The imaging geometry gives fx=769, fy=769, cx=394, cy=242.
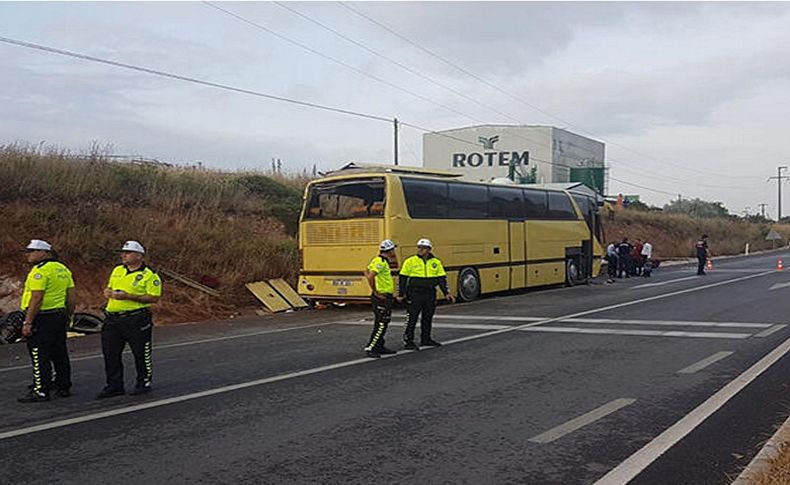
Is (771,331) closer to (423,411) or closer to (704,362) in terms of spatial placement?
(704,362)

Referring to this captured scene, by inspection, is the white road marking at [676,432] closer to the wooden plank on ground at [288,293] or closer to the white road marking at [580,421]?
the white road marking at [580,421]

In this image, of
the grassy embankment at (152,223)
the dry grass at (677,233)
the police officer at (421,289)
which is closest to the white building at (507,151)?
the dry grass at (677,233)

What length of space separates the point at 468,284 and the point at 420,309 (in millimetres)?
8756

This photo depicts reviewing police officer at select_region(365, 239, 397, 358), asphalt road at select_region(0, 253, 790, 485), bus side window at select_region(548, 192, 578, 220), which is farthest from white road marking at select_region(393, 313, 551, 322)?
bus side window at select_region(548, 192, 578, 220)

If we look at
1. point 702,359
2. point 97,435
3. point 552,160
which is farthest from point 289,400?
point 552,160

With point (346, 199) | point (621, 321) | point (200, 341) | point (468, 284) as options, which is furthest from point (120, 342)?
point (468, 284)

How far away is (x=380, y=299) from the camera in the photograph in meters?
10.8

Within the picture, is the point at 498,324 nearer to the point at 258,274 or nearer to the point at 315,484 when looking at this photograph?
the point at 258,274

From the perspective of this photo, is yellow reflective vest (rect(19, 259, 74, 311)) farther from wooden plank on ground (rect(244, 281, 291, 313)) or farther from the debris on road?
wooden plank on ground (rect(244, 281, 291, 313))

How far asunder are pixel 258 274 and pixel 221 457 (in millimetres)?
14492

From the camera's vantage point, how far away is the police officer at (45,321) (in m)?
7.93

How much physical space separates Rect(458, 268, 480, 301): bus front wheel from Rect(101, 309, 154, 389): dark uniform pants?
40.9 feet

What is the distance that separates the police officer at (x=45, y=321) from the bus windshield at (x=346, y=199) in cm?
1012

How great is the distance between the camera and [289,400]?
785 cm
